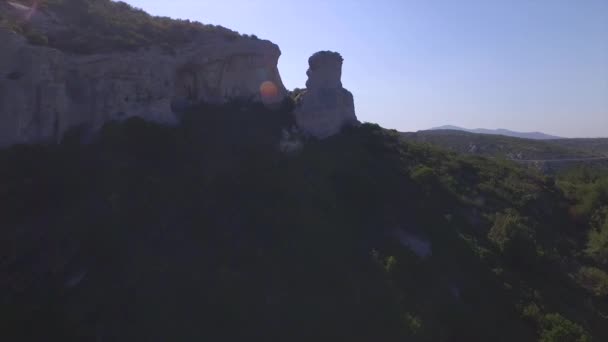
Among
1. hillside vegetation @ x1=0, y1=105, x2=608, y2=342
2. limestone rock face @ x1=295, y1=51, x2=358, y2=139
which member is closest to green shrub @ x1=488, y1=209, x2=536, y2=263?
hillside vegetation @ x1=0, y1=105, x2=608, y2=342

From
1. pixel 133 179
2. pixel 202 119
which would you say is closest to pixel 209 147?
pixel 202 119

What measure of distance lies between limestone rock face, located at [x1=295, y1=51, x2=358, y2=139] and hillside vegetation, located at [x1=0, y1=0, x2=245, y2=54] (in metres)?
5.41

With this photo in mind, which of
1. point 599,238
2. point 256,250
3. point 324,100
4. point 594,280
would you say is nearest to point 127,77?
point 256,250

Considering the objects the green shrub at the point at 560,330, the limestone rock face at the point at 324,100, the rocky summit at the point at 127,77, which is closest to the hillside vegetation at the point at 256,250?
the green shrub at the point at 560,330

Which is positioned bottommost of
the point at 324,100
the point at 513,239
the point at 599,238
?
the point at 599,238

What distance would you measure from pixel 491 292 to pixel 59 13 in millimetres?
23120

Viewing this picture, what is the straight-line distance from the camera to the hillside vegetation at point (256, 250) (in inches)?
498

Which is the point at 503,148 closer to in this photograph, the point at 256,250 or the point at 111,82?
the point at 256,250

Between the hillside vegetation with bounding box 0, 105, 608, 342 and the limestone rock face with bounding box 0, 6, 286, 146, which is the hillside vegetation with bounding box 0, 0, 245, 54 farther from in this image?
the hillside vegetation with bounding box 0, 105, 608, 342

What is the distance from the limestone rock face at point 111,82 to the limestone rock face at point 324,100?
10.9 ft

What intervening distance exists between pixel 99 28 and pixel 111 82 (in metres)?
4.50

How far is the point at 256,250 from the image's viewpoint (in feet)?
50.6

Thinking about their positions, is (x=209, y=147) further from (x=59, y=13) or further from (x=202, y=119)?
(x=59, y=13)

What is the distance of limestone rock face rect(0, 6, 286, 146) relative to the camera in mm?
16328
